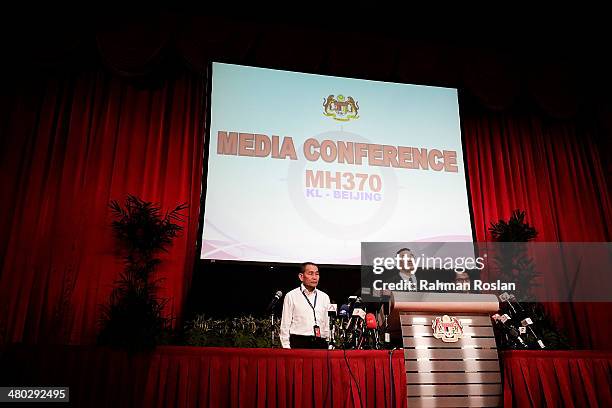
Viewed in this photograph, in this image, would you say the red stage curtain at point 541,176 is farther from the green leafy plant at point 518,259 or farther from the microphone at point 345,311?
the microphone at point 345,311

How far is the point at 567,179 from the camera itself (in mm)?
6062

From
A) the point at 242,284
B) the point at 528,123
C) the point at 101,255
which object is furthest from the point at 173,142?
the point at 528,123

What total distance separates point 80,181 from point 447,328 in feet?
12.3

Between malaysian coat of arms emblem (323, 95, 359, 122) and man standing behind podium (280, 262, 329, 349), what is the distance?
72.3 inches

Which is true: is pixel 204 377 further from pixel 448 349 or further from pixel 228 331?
pixel 448 349

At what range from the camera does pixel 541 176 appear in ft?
19.8

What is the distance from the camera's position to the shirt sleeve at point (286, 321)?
13.7 ft

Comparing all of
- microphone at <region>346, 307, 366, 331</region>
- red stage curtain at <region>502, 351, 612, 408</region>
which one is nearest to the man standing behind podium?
microphone at <region>346, 307, 366, 331</region>

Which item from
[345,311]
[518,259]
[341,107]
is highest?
[341,107]

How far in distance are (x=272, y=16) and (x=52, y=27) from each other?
2248 mm

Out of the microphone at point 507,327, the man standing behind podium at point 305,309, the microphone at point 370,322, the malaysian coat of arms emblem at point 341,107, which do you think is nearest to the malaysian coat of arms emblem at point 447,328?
the microphone at point 370,322

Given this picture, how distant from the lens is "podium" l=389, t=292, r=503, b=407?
2.95m

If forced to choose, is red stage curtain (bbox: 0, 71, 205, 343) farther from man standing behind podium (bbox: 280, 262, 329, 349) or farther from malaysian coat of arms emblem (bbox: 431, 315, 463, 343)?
malaysian coat of arms emblem (bbox: 431, 315, 463, 343)

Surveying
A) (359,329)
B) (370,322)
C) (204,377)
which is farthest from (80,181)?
(370,322)
